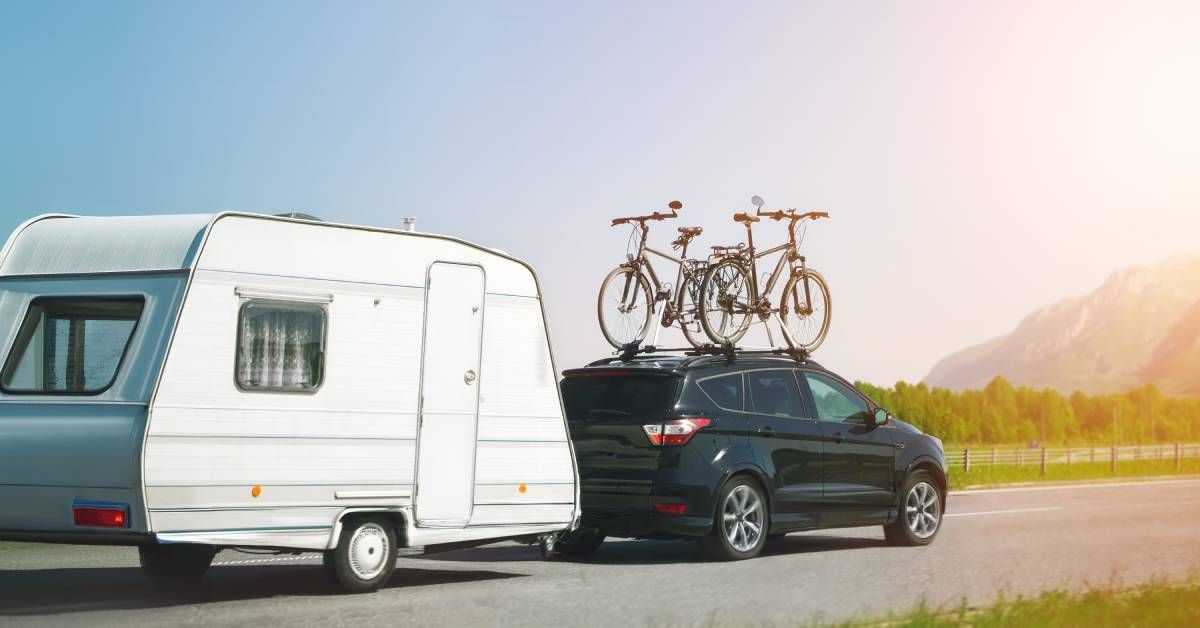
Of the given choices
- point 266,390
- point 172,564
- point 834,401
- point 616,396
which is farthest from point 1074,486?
point 266,390

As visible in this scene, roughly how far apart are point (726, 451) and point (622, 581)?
180 cm

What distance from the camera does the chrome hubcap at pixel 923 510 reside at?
14984mm

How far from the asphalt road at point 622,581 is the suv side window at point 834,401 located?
53.6 inches

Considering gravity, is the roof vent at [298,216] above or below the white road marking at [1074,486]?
above

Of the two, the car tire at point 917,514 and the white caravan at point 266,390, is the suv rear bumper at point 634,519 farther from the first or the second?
the car tire at point 917,514

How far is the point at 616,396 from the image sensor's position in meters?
13.1

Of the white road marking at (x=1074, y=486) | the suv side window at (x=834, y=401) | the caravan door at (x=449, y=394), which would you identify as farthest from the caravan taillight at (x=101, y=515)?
the white road marking at (x=1074, y=486)

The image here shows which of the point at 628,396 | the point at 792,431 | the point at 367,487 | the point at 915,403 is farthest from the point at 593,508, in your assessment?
the point at 915,403

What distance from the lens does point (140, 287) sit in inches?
379

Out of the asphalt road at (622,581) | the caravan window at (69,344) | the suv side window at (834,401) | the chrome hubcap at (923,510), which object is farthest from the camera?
the chrome hubcap at (923,510)

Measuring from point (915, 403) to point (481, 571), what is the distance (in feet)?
428

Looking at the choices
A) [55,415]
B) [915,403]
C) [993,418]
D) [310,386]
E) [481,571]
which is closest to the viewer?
[55,415]

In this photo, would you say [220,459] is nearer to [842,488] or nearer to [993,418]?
[842,488]

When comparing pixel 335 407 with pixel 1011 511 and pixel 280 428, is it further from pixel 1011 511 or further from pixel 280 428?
pixel 1011 511
